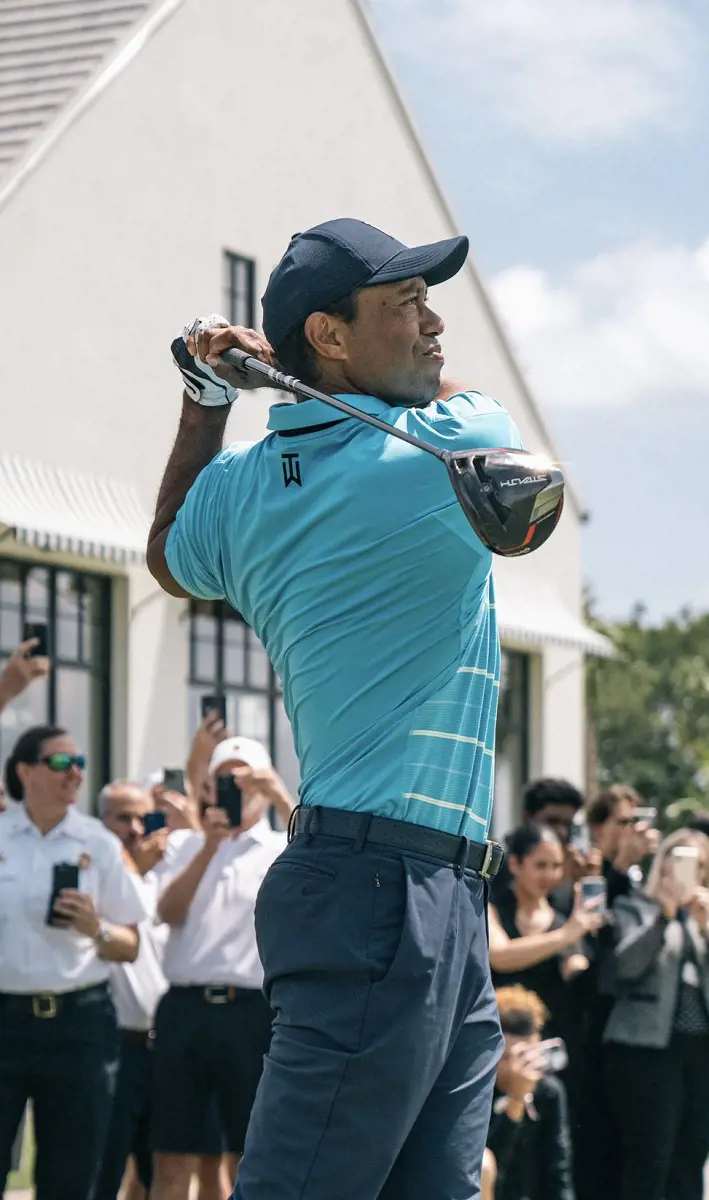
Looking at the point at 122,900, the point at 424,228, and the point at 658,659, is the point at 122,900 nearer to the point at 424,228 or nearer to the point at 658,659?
the point at 424,228

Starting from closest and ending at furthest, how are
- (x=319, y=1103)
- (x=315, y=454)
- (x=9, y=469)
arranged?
1. (x=319, y=1103)
2. (x=315, y=454)
3. (x=9, y=469)

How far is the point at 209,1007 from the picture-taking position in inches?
325

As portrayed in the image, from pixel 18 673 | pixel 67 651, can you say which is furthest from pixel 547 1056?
pixel 67 651

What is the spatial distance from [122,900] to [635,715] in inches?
2705

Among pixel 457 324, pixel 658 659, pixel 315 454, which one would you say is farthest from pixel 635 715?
pixel 315 454

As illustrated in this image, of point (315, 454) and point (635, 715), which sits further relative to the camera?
point (635, 715)

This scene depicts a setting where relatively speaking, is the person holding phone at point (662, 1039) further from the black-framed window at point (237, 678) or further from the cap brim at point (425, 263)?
the black-framed window at point (237, 678)

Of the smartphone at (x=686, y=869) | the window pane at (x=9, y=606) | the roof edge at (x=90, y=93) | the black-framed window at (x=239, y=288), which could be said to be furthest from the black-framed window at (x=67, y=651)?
the smartphone at (x=686, y=869)

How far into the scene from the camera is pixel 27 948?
25.0ft

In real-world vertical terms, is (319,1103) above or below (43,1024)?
above

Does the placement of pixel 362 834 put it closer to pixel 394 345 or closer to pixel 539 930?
pixel 394 345

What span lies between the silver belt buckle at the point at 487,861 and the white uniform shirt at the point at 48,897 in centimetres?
460

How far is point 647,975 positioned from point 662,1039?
297 mm

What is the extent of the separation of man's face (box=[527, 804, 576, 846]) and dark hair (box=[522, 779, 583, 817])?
20mm
